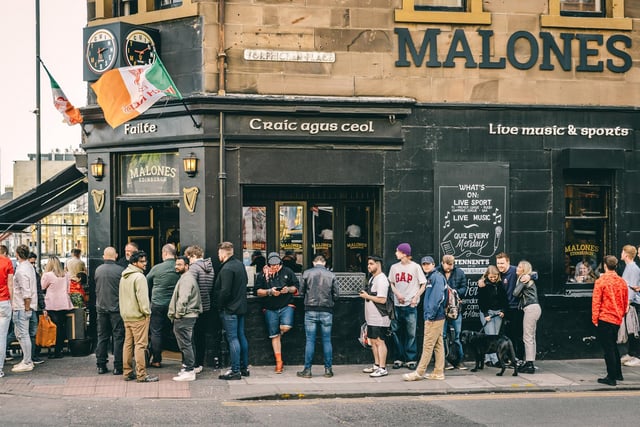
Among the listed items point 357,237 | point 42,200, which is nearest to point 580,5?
point 357,237

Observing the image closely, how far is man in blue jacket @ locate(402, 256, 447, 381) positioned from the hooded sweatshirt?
4.09 metres

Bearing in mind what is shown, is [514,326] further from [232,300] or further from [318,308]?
[232,300]

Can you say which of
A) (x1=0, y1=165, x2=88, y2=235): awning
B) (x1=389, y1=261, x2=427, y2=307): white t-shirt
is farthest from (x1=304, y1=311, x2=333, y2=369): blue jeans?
(x1=0, y1=165, x2=88, y2=235): awning

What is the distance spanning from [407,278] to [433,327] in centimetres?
114

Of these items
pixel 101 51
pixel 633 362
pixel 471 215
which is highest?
pixel 101 51

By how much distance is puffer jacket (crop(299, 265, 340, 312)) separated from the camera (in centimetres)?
1266

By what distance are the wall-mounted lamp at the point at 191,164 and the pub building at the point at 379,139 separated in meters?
0.03

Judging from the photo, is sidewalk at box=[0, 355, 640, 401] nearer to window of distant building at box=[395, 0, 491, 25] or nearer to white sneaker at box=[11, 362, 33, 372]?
white sneaker at box=[11, 362, 33, 372]

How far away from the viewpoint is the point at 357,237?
14.6m

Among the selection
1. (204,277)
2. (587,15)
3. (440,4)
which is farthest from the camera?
(587,15)

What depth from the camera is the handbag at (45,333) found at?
1395 centimetres

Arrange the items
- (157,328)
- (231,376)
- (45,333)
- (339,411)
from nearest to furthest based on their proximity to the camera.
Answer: (339,411)
(231,376)
(157,328)
(45,333)

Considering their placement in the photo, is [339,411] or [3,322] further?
[3,322]

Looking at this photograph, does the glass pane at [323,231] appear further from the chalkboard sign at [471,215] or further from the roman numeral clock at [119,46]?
the roman numeral clock at [119,46]
